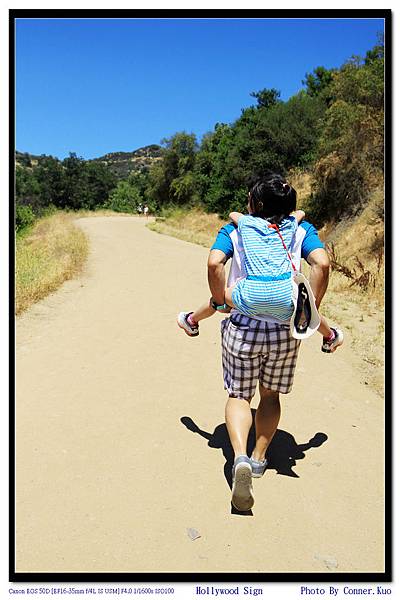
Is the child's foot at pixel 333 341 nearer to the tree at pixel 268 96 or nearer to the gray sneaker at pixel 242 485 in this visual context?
the gray sneaker at pixel 242 485

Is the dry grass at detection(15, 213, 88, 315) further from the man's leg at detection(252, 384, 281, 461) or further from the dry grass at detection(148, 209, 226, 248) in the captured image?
the dry grass at detection(148, 209, 226, 248)

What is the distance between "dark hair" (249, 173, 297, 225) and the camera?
281cm

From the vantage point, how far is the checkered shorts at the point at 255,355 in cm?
285

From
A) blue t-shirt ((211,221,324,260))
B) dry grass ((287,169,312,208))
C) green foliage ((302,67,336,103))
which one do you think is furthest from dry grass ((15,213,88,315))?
green foliage ((302,67,336,103))

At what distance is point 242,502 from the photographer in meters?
2.74

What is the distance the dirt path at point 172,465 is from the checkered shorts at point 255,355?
2.18ft

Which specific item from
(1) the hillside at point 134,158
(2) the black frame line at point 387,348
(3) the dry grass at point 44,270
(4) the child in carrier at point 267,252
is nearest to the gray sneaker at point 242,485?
(2) the black frame line at point 387,348

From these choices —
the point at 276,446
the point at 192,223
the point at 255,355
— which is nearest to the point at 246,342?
the point at 255,355

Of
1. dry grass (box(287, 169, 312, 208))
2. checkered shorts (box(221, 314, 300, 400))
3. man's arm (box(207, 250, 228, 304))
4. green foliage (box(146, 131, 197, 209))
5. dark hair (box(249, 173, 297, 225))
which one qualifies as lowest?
checkered shorts (box(221, 314, 300, 400))

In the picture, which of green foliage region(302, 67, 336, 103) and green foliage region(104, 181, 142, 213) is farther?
green foliage region(104, 181, 142, 213)

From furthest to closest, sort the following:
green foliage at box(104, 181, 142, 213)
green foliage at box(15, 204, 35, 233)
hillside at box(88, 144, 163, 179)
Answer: hillside at box(88, 144, 163, 179) < green foliage at box(104, 181, 142, 213) < green foliage at box(15, 204, 35, 233)

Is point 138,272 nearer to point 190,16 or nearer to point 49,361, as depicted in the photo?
point 49,361

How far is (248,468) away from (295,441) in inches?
49.4

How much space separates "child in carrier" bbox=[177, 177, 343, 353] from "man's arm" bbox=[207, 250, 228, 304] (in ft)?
0.20
